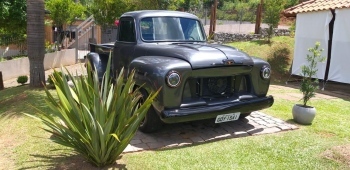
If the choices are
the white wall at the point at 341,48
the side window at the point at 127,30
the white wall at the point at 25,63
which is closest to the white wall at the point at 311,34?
the white wall at the point at 341,48

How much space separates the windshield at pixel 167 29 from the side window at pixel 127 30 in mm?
204

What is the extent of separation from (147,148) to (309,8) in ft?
30.7

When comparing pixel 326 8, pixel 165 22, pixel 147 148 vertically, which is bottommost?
pixel 147 148

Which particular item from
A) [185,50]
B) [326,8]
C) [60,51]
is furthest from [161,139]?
[60,51]

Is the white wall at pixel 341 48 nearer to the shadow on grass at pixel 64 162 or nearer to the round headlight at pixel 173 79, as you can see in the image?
the round headlight at pixel 173 79

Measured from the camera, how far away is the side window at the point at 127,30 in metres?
5.73

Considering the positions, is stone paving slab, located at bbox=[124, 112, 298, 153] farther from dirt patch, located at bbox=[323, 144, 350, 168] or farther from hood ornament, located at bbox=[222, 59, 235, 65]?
hood ornament, located at bbox=[222, 59, 235, 65]

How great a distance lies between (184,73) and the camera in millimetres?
4371

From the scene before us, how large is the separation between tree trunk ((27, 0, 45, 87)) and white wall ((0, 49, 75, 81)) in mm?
4708

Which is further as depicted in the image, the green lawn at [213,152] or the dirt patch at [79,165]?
the green lawn at [213,152]

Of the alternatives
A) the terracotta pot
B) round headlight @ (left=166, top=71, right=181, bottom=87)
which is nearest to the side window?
round headlight @ (left=166, top=71, right=181, bottom=87)

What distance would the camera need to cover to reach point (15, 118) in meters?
5.80

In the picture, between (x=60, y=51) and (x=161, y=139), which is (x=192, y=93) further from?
(x=60, y=51)

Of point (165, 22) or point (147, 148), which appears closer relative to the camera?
point (147, 148)
